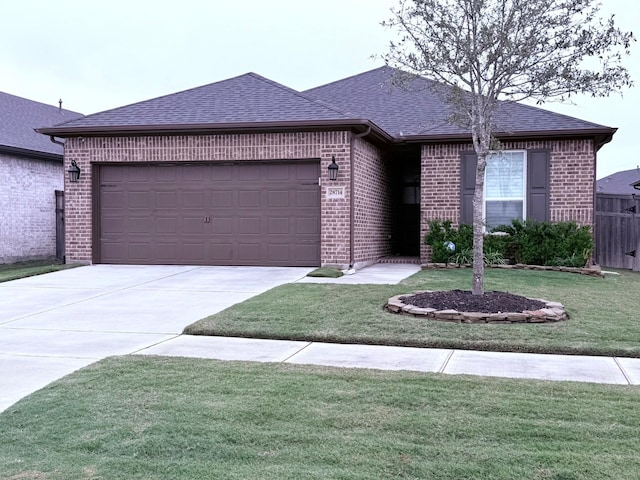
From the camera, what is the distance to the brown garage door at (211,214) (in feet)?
46.2

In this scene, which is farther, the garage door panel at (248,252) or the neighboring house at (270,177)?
the garage door panel at (248,252)

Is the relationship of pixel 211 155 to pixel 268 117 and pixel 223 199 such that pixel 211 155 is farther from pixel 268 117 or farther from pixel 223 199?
pixel 268 117

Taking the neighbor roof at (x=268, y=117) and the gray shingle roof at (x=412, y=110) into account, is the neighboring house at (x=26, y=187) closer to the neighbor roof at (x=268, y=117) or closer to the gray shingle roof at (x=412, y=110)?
the neighbor roof at (x=268, y=117)

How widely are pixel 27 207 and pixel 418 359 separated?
14.6m

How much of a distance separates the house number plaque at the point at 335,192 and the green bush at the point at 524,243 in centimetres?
250

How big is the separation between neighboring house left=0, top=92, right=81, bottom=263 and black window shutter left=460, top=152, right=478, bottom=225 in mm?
10920

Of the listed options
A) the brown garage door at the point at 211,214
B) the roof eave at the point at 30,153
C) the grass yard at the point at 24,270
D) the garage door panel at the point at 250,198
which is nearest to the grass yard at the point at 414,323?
the brown garage door at the point at 211,214

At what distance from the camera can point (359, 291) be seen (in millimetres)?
10203

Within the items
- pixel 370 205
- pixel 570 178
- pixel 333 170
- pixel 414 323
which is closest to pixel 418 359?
pixel 414 323

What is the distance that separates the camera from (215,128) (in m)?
13.8

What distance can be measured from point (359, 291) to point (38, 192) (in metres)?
11.7

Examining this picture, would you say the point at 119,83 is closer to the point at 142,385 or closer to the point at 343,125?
the point at 343,125

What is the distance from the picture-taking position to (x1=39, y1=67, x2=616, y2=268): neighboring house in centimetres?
1376

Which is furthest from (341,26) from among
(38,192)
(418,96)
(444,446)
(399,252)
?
(444,446)
